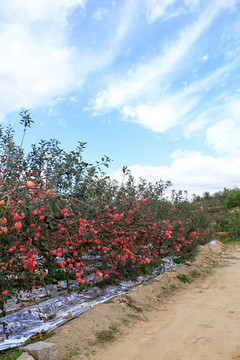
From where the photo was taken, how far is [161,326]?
4.68 meters

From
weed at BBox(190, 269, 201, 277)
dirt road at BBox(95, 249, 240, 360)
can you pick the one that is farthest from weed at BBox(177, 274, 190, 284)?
dirt road at BBox(95, 249, 240, 360)

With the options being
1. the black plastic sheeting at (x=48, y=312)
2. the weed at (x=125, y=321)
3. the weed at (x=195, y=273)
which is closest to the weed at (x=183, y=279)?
the weed at (x=195, y=273)

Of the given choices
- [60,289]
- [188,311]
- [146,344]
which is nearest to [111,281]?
[60,289]

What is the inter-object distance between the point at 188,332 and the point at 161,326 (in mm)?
515

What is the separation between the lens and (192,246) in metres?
9.64

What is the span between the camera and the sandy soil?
3.70 metres

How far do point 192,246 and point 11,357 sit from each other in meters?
7.51

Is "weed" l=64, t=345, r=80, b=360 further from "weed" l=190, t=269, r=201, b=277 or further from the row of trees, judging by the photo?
"weed" l=190, t=269, r=201, b=277

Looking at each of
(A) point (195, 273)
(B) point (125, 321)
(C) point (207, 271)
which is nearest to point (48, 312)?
(B) point (125, 321)

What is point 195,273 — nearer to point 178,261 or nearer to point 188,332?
point 178,261

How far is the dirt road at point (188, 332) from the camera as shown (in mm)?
3678

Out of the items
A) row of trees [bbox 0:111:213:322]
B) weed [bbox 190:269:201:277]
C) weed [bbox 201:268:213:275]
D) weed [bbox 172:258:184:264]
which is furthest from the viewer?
weed [bbox 172:258:184:264]

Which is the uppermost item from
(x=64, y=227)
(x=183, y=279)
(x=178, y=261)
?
(x=64, y=227)

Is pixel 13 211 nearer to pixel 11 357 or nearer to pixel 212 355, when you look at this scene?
pixel 11 357
